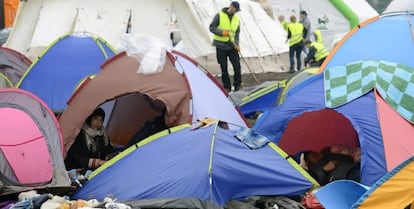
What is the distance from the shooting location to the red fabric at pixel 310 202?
5.49m

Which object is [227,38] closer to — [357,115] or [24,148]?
[357,115]

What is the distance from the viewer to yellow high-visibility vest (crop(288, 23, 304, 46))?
17.3 metres

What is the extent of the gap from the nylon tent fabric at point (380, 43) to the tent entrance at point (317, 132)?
1.72ft

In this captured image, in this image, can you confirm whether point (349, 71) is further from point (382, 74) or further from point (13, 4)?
point (13, 4)

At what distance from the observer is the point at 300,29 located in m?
17.5

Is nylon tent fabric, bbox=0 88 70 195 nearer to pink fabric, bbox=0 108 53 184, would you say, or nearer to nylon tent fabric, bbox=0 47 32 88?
pink fabric, bbox=0 108 53 184

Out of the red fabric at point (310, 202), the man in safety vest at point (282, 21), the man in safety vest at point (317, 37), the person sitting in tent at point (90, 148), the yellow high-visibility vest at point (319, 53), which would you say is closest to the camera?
the red fabric at point (310, 202)

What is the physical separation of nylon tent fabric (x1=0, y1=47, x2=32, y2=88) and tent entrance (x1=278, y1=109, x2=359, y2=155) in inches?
165

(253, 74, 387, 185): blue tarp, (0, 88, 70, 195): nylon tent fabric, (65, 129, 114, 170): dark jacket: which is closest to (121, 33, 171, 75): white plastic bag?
(65, 129, 114, 170): dark jacket

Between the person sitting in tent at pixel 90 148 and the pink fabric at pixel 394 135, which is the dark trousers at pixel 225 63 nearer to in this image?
the person sitting in tent at pixel 90 148

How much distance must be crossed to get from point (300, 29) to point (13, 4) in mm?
8911

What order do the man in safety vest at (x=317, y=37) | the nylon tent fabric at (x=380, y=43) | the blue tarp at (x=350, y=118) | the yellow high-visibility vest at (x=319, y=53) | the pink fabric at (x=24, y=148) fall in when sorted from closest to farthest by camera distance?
the pink fabric at (x=24, y=148) → the blue tarp at (x=350, y=118) → the nylon tent fabric at (x=380, y=43) → the yellow high-visibility vest at (x=319, y=53) → the man in safety vest at (x=317, y=37)

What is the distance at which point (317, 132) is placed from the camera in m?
7.54

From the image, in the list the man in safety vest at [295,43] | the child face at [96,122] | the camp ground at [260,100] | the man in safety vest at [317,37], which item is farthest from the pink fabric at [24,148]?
the man in safety vest at [317,37]
